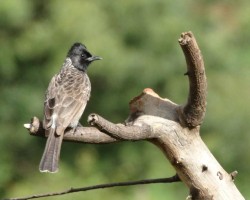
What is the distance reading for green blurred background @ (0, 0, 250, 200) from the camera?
9.61 m

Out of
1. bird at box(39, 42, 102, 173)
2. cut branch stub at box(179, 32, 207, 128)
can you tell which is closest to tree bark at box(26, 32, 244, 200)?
cut branch stub at box(179, 32, 207, 128)

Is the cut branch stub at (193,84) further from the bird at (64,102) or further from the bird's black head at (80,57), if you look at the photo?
the bird's black head at (80,57)

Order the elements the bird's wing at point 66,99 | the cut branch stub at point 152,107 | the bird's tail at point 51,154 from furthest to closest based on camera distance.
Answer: the bird's wing at point 66,99, the bird's tail at point 51,154, the cut branch stub at point 152,107

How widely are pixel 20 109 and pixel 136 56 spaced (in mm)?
1353

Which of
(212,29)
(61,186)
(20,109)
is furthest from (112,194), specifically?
(212,29)

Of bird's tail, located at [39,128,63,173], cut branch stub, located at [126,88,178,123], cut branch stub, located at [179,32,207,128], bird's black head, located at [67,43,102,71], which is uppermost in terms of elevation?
bird's black head, located at [67,43,102,71]

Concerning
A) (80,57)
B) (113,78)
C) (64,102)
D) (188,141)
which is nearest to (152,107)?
(188,141)

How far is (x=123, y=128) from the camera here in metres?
3.93

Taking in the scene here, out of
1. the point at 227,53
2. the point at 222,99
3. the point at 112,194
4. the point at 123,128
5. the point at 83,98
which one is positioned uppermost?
the point at 227,53

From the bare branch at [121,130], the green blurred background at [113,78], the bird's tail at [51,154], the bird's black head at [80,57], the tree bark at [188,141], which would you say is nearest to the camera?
the bare branch at [121,130]

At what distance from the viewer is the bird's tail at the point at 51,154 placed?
181 inches

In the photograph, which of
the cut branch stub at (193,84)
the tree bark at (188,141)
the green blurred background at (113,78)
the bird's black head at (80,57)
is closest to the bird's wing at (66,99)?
the bird's black head at (80,57)

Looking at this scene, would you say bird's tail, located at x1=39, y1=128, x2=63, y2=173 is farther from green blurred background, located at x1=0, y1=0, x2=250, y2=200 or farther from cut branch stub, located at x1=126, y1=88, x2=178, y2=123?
green blurred background, located at x1=0, y1=0, x2=250, y2=200

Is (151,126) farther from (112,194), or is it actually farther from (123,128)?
(112,194)
